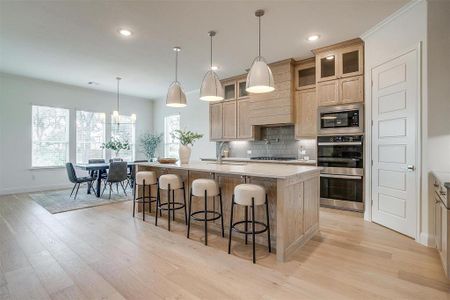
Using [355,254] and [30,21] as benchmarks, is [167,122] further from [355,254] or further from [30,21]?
[355,254]

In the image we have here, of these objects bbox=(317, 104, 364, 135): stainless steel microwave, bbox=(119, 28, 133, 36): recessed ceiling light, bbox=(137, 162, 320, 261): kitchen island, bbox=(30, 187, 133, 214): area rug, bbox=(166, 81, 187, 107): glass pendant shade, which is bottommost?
bbox=(30, 187, 133, 214): area rug

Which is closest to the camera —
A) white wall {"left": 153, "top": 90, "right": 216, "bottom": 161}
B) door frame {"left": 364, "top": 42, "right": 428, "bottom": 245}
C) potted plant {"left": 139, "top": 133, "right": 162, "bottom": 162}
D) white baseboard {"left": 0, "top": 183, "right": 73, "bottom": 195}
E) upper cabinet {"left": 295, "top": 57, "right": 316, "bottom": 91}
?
door frame {"left": 364, "top": 42, "right": 428, "bottom": 245}

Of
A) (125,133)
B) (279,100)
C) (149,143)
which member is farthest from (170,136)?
(279,100)

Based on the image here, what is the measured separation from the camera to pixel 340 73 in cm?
408

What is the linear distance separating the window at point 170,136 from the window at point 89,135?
6.61 feet

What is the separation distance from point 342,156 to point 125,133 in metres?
6.75

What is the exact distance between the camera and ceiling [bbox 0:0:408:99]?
2955 millimetres

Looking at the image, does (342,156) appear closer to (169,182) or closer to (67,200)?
(169,182)

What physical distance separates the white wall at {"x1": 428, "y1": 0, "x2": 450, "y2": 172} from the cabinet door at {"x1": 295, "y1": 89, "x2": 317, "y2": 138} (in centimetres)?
191

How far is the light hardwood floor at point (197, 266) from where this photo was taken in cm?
193

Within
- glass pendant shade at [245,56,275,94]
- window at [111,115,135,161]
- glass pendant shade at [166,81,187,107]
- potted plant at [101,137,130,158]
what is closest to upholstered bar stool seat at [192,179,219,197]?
glass pendant shade at [245,56,275,94]

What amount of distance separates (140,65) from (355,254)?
16.6 feet

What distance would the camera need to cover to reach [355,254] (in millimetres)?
2592

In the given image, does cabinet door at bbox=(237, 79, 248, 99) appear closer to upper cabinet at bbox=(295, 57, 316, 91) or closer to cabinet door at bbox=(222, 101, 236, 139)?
cabinet door at bbox=(222, 101, 236, 139)
